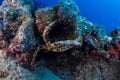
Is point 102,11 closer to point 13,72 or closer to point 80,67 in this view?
point 80,67

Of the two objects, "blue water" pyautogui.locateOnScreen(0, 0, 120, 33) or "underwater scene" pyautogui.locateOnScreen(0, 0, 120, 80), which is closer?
"underwater scene" pyautogui.locateOnScreen(0, 0, 120, 80)

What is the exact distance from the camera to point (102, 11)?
29.8 metres

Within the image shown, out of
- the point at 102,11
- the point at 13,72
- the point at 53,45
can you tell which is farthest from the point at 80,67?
the point at 102,11

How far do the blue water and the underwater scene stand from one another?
779 inches

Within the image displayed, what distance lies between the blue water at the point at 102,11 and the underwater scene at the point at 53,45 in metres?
19.8

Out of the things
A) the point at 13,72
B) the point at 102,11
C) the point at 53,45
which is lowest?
the point at 13,72

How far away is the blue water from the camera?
1039 inches

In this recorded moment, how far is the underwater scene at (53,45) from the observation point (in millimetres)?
4284

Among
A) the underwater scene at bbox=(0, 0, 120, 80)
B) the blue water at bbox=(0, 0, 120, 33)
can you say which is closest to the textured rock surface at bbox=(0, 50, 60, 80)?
the underwater scene at bbox=(0, 0, 120, 80)

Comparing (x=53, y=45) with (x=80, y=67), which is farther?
(x=80, y=67)

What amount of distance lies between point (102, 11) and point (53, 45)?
26.3 metres

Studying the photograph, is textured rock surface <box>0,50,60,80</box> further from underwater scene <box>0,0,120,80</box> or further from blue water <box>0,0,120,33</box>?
blue water <box>0,0,120,33</box>

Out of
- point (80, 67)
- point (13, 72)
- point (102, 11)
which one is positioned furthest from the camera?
point (102, 11)

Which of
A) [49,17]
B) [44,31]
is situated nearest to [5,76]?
[44,31]
